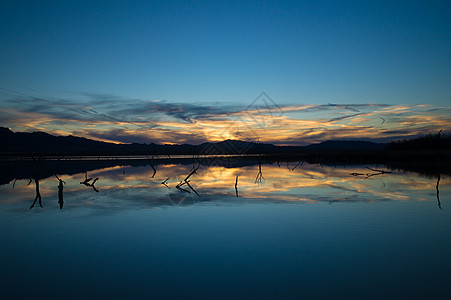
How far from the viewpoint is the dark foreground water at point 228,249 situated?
6527 mm

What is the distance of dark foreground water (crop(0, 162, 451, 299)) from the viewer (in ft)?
21.4

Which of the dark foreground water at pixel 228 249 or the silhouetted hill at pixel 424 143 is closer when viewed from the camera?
the dark foreground water at pixel 228 249

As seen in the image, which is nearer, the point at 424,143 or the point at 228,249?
the point at 228,249

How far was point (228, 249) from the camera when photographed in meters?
8.91

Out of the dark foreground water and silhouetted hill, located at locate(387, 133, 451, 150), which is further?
silhouetted hill, located at locate(387, 133, 451, 150)

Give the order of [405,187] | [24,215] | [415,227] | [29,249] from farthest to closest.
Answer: [405,187] → [24,215] → [415,227] → [29,249]

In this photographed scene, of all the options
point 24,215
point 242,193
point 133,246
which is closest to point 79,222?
point 24,215

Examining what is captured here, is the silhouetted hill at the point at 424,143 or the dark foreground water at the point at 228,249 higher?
the silhouetted hill at the point at 424,143

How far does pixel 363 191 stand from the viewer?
64.6 feet

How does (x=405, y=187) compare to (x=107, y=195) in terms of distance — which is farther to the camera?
(x=405, y=187)

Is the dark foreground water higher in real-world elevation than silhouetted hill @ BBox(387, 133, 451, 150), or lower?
lower

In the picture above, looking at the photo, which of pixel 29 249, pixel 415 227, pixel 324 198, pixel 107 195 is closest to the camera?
pixel 29 249

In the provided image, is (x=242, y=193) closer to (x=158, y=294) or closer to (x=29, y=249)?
(x=29, y=249)

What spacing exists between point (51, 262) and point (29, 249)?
1.51 meters
